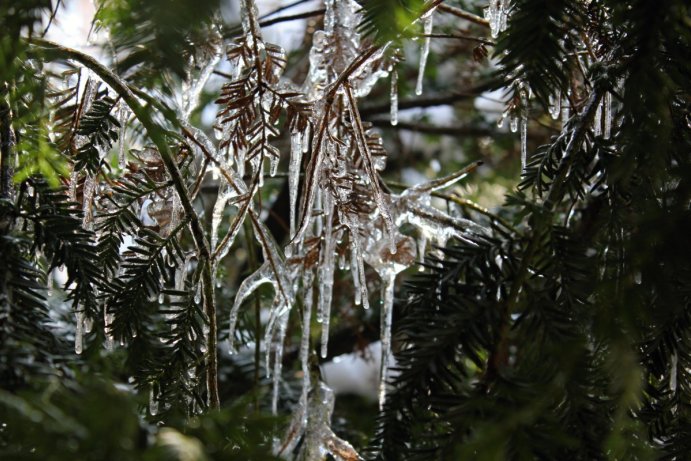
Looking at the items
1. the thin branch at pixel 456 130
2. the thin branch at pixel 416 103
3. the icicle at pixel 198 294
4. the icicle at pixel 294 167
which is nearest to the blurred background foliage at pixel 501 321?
the icicle at pixel 198 294

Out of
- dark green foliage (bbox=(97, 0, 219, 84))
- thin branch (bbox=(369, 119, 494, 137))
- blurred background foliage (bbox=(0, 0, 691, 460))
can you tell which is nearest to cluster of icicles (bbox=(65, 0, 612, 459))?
blurred background foliage (bbox=(0, 0, 691, 460))

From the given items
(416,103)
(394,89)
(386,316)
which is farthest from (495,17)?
(416,103)

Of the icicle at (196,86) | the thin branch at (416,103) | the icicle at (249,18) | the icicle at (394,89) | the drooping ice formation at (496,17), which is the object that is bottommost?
the icicle at (196,86)

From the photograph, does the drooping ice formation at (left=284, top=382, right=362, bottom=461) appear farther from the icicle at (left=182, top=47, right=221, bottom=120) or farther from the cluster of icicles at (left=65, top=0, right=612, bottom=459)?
the icicle at (left=182, top=47, right=221, bottom=120)

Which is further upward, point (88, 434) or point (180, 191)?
point (180, 191)

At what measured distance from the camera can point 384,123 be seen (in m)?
1.92

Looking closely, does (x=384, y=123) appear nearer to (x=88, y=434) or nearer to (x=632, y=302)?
(x=632, y=302)

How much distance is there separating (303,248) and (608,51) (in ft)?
1.44

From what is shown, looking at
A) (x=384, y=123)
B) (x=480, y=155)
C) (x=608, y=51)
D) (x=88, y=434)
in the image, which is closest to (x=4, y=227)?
(x=88, y=434)

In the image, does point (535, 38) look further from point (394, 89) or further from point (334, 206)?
point (394, 89)

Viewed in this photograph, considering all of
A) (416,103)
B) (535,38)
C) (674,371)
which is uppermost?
(416,103)

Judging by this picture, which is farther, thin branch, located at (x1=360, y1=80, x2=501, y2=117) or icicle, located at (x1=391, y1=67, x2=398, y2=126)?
thin branch, located at (x1=360, y1=80, x2=501, y2=117)

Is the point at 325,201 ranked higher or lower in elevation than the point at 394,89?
lower

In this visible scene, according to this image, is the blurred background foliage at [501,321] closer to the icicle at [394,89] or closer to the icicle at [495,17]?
the icicle at [495,17]
